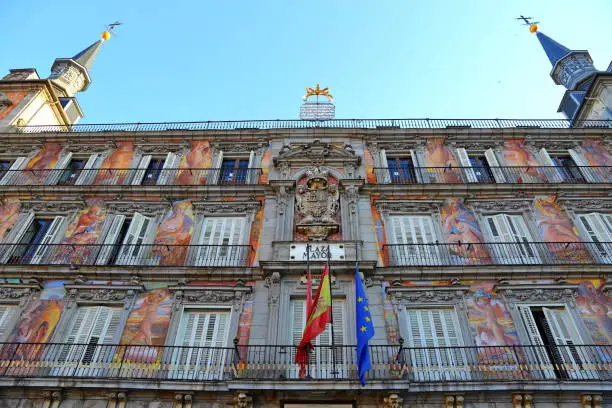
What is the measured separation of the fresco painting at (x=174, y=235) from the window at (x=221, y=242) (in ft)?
1.62

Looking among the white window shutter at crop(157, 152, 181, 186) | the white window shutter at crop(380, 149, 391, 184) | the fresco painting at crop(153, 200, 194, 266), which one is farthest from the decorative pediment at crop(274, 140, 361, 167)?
the white window shutter at crop(157, 152, 181, 186)

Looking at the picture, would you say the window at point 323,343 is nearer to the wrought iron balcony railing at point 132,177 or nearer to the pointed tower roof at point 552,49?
the wrought iron balcony railing at point 132,177

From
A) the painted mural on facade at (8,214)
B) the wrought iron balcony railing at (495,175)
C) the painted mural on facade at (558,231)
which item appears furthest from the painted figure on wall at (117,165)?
the painted mural on facade at (558,231)

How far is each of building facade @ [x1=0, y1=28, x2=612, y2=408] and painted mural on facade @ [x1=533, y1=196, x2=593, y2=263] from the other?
69 millimetres

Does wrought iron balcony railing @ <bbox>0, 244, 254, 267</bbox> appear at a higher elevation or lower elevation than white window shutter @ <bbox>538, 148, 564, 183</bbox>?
lower

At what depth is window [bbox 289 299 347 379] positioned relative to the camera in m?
12.0

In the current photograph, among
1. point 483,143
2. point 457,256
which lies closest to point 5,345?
point 457,256

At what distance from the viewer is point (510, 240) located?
15523 millimetres

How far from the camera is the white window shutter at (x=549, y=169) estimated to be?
18.0 m

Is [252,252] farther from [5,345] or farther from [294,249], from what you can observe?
[5,345]

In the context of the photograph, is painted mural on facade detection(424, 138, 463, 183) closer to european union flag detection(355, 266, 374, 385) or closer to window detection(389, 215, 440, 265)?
window detection(389, 215, 440, 265)

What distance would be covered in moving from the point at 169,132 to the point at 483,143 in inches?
523

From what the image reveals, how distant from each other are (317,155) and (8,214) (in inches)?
461

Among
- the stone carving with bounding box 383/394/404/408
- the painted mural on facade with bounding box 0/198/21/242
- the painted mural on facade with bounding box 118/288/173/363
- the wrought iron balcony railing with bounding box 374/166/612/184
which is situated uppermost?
the wrought iron balcony railing with bounding box 374/166/612/184
